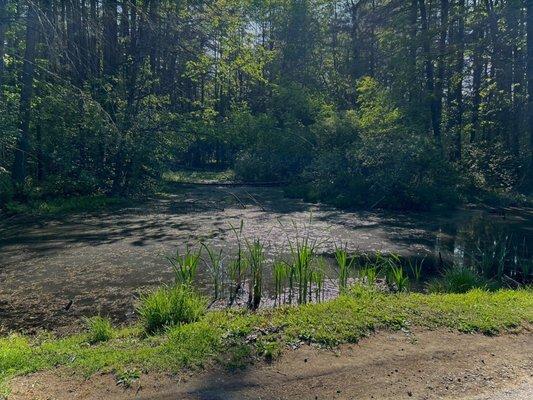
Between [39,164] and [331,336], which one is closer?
[331,336]

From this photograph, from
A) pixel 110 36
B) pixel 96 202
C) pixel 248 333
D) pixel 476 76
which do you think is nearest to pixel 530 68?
pixel 476 76

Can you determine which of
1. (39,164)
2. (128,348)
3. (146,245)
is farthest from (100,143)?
(128,348)

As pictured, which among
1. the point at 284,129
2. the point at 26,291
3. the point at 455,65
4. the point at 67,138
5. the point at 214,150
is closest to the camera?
the point at 26,291

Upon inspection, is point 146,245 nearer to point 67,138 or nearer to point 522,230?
point 67,138

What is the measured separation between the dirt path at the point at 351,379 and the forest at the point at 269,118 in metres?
8.74

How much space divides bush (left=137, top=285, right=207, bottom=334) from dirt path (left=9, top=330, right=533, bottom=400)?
149 cm

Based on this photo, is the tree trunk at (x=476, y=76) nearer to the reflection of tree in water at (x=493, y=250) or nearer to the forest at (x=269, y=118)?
the forest at (x=269, y=118)

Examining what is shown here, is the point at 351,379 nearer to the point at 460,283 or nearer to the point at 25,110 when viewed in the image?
the point at 460,283

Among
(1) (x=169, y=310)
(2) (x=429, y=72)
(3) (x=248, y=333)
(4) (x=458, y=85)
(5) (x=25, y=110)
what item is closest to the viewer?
(3) (x=248, y=333)

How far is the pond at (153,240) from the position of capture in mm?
7844

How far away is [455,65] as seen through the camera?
26000 millimetres

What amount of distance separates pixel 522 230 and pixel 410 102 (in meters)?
13.4

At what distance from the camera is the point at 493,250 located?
10.7 metres

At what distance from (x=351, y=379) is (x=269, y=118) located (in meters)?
30.7
